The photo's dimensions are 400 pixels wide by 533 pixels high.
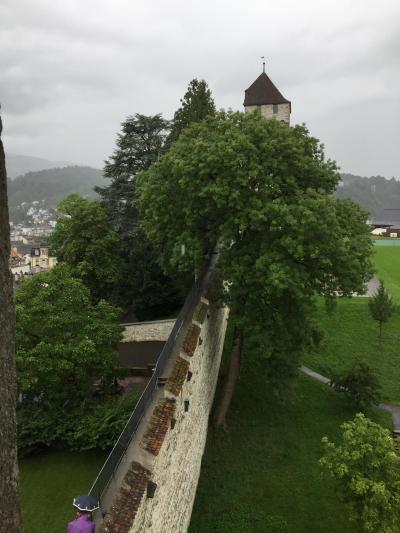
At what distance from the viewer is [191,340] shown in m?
13.7

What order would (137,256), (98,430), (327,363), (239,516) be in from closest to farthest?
(239,516) < (98,430) < (327,363) < (137,256)

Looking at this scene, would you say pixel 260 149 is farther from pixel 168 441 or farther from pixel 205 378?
pixel 168 441

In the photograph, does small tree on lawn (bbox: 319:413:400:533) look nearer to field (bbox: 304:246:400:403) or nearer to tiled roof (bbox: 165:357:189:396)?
tiled roof (bbox: 165:357:189:396)

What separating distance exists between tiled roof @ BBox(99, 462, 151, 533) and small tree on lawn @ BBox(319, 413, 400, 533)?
6043 millimetres

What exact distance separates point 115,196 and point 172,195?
1232cm

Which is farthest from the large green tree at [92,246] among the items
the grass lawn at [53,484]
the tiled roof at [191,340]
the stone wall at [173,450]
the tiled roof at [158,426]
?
the tiled roof at [158,426]

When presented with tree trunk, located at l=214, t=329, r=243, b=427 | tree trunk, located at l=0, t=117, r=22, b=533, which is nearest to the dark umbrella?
tree trunk, located at l=0, t=117, r=22, b=533

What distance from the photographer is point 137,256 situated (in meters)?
26.3

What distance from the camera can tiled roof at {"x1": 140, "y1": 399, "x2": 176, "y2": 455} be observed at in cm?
895

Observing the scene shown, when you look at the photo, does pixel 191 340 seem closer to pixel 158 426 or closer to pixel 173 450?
pixel 173 450

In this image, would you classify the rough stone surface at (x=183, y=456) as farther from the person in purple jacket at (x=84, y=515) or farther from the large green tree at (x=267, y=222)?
the large green tree at (x=267, y=222)

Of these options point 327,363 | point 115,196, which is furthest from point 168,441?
point 115,196

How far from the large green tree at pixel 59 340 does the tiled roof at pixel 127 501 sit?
767 cm

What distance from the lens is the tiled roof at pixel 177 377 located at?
1097 cm
